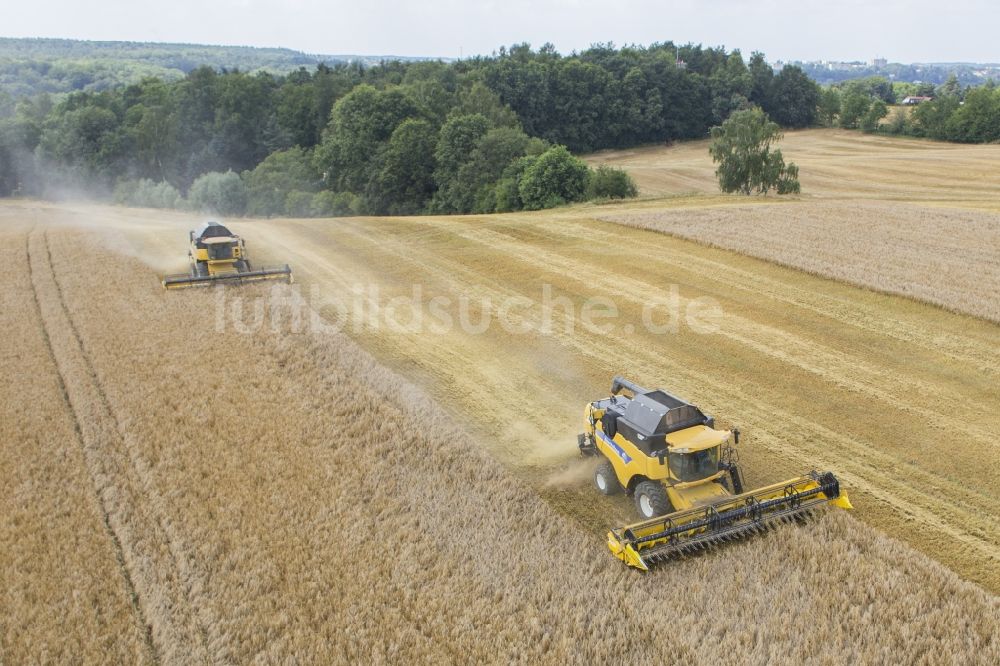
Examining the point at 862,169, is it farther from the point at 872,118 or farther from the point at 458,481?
the point at 458,481

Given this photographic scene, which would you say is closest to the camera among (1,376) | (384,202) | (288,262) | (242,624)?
(242,624)

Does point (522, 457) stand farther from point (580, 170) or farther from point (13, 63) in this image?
point (13, 63)

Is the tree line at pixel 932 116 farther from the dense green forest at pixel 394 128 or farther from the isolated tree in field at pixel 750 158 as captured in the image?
the isolated tree in field at pixel 750 158

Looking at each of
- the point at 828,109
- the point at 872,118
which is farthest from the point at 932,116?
the point at 828,109

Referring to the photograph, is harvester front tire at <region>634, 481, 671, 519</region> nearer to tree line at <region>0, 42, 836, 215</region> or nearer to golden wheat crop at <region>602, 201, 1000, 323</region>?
golden wheat crop at <region>602, 201, 1000, 323</region>

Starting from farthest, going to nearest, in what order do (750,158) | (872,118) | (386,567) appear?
(872,118)
(750,158)
(386,567)

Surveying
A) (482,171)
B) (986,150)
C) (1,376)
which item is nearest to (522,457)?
(1,376)

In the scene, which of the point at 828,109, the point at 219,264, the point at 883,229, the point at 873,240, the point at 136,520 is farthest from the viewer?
the point at 828,109

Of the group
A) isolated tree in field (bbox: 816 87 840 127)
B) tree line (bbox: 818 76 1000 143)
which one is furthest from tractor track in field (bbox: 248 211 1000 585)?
isolated tree in field (bbox: 816 87 840 127)
